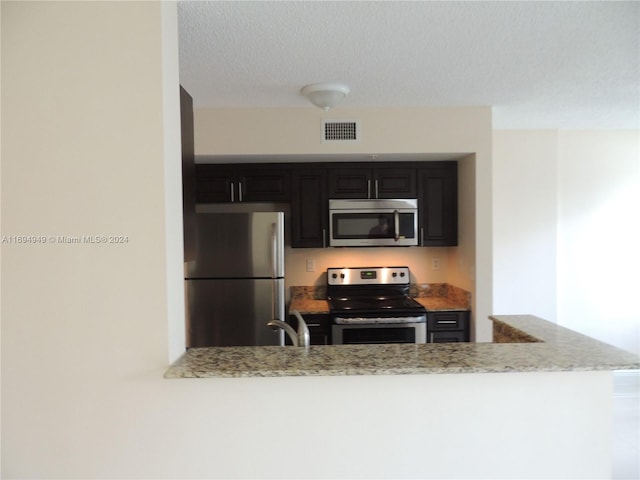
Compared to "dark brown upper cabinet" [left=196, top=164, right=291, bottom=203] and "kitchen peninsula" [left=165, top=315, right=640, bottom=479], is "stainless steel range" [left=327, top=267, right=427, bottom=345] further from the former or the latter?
"kitchen peninsula" [left=165, top=315, right=640, bottom=479]

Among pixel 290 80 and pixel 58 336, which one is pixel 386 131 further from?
pixel 58 336

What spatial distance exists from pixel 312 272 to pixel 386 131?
148 centimetres

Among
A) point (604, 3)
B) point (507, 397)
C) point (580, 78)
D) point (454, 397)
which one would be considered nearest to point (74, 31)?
point (454, 397)

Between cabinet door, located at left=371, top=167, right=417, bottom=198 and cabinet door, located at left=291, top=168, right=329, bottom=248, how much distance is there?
0.45 metres

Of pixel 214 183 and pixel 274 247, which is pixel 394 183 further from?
pixel 214 183

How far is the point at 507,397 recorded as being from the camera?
1.34 meters

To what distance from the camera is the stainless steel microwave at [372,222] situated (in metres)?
3.32

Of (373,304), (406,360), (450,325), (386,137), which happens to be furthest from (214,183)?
(406,360)

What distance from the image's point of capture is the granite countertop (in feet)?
4.17

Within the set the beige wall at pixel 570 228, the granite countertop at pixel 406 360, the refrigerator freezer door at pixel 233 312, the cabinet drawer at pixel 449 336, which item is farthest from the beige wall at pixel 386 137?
the granite countertop at pixel 406 360

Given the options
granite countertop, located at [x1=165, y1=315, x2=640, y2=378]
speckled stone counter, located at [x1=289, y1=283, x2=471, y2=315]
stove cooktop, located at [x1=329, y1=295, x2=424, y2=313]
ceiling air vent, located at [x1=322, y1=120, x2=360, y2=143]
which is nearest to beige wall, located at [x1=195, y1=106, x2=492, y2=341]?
ceiling air vent, located at [x1=322, y1=120, x2=360, y2=143]

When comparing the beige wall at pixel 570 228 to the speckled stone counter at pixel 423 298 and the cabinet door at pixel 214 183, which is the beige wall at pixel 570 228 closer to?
the speckled stone counter at pixel 423 298

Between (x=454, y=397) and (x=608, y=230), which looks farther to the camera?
(x=608, y=230)

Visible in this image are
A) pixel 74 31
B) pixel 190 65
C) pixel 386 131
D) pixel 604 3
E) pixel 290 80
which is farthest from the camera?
pixel 386 131
